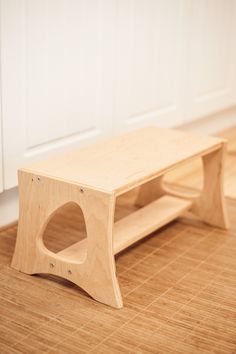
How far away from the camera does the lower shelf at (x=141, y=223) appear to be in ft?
5.57

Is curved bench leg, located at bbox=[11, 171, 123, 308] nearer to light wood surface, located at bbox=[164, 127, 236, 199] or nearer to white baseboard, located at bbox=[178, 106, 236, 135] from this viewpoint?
light wood surface, located at bbox=[164, 127, 236, 199]

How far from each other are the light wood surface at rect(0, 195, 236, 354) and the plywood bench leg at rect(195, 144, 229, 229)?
81 millimetres

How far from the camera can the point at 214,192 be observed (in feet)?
6.78

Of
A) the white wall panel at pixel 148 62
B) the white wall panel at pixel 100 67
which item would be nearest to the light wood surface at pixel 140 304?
the white wall panel at pixel 100 67

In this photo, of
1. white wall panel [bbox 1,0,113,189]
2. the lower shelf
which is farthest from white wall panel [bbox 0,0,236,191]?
the lower shelf

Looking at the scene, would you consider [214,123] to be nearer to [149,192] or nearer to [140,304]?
[149,192]

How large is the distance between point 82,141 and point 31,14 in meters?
0.51

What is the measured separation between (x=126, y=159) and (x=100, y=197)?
0.96 feet

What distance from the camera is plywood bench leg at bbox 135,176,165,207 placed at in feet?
7.25

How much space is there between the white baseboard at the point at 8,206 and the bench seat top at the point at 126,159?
0.29 metres

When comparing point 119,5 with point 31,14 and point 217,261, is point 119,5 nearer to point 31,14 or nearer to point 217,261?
point 31,14

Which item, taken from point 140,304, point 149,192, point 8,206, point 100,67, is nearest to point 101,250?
point 140,304

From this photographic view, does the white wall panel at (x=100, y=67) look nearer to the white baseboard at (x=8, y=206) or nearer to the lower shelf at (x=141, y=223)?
the white baseboard at (x=8, y=206)

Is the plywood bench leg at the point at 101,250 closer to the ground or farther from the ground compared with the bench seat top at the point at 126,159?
closer to the ground
